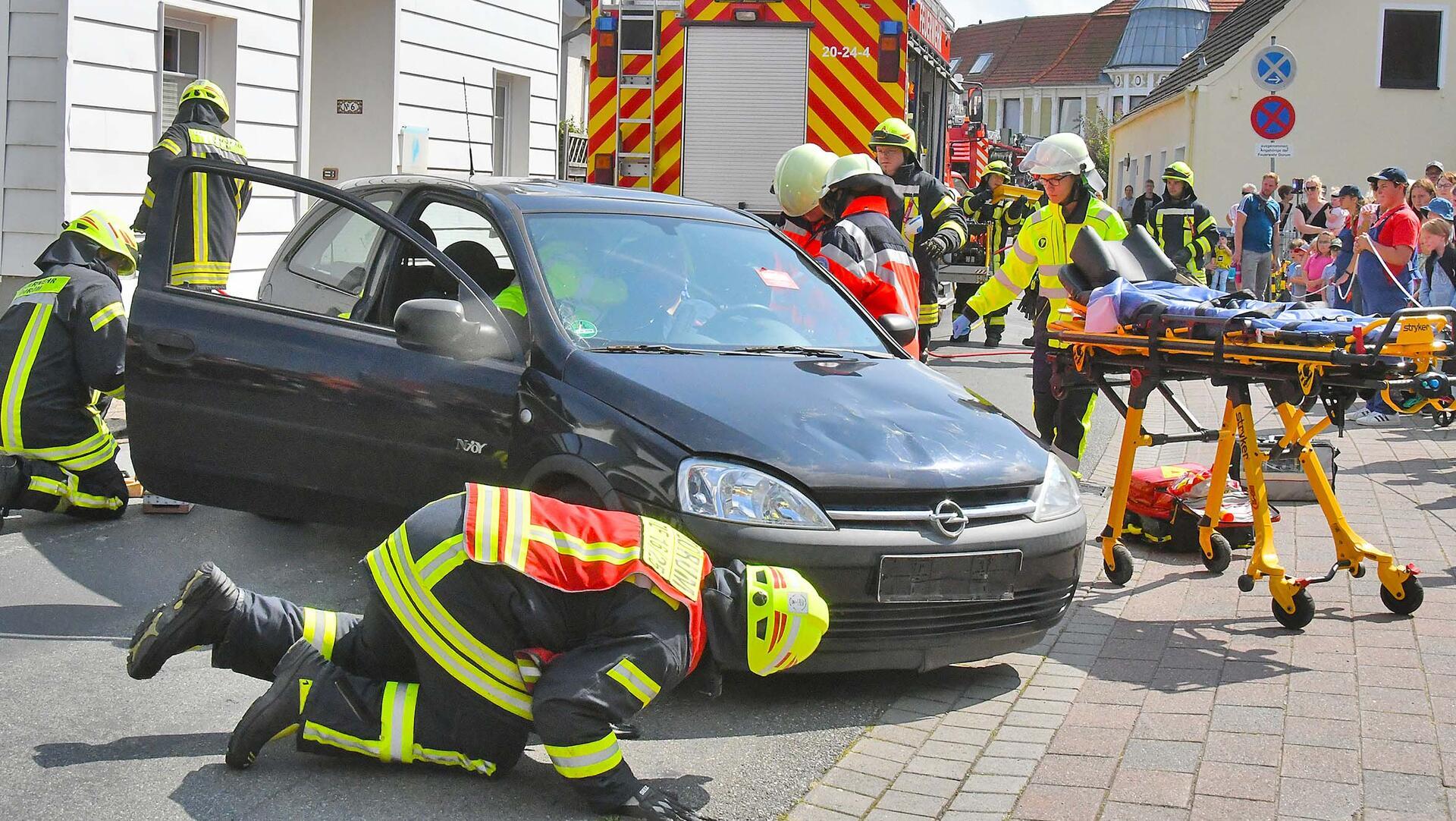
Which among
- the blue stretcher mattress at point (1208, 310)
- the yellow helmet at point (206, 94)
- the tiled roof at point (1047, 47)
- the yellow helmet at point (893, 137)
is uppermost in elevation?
the tiled roof at point (1047, 47)

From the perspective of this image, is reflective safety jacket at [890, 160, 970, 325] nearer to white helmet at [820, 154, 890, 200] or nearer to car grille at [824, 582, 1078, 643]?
white helmet at [820, 154, 890, 200]

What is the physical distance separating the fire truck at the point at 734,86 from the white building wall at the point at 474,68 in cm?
181

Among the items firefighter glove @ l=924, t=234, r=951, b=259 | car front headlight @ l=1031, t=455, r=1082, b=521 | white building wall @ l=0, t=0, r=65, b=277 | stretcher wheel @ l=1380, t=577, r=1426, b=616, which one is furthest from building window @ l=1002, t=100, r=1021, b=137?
car front headlight @ l=1031, t=455, r=1082, b=521

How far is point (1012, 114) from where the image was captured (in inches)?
4087

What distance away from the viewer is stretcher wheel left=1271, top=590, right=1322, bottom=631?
5805 mm

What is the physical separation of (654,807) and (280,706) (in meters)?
1.00

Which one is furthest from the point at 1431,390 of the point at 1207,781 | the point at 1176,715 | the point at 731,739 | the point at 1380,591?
the point at 731,739

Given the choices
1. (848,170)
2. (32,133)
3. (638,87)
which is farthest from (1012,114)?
(848,170)

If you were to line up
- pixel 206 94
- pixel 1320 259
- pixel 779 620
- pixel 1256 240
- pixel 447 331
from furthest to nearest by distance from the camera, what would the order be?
pixel 1256 240 < pixel 1320 259 < pixel 206 94 < pixel 447 331 < pixel 779 620

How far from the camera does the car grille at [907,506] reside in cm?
468

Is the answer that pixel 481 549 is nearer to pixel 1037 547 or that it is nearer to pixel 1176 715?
pixel 1037 547

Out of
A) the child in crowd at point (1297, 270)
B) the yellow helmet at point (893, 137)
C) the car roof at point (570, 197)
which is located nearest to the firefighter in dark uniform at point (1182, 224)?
the child in crowd at point (1297, 270)

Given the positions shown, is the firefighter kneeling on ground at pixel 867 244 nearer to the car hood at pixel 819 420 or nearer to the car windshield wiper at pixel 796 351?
the car windshield wiper at pixel 796 351

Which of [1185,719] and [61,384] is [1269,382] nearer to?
[1185,719]
